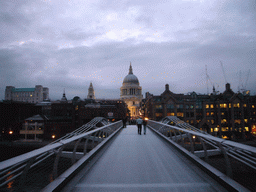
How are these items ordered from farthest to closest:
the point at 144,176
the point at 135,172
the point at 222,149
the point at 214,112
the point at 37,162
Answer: the point at 214,112 → the point at 135,172 → the point at 144,176 → the point at 222,149 → the point at 37,162

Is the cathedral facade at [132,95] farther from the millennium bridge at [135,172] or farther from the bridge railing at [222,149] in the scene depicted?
the millennium bridge at [135,172]

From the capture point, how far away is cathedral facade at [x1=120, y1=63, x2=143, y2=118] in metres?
168

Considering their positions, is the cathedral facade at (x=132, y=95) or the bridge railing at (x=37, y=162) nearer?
the bridge railing at (x=37, y=162)

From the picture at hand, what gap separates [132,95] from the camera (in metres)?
175

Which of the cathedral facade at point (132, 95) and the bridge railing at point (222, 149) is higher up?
the cathedral facade at point (132, 95)

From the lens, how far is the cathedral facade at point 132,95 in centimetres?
16788

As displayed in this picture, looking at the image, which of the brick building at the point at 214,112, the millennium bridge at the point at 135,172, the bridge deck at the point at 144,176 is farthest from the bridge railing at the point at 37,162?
the brick building at the point at 214,112

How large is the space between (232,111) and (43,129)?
74165 mm

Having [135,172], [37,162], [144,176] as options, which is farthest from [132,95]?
[37,162]

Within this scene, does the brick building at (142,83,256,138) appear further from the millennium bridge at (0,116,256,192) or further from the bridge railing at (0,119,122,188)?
the bridge railing at (0,119,122,188)

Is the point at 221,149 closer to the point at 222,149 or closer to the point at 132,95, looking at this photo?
the point at 222,149

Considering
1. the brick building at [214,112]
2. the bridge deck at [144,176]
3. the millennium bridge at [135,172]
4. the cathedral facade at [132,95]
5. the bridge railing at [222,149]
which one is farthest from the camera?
the cathedral facade at [132,95]

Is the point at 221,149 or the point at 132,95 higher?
the point at 132,95

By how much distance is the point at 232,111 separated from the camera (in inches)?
2771
